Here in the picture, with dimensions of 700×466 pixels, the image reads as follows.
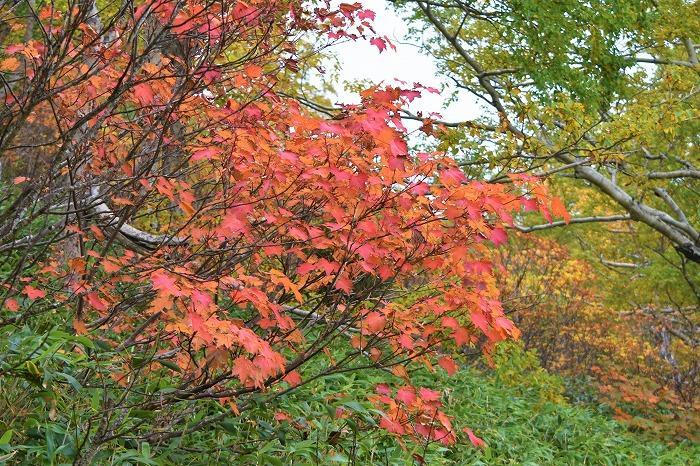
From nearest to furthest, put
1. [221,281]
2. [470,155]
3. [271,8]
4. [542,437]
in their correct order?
[221,281] → [271,8] → [542,437] → [470,155]

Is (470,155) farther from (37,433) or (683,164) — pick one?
(37,433)

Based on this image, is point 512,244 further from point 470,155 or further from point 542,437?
point 542,437

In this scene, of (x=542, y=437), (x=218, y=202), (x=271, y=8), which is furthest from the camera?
(x=542, y=437)

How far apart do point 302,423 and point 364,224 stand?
160 cm

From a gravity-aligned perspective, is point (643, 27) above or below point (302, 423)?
above

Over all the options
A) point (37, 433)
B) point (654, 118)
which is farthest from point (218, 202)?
point (654, 118)

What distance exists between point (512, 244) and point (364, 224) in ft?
32.0

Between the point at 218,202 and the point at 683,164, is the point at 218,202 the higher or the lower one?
the lower one

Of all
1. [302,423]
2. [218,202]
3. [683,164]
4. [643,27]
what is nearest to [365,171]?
[218,202]

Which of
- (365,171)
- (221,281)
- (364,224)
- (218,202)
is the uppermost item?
(365,171)

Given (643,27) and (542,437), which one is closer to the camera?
(542,437)

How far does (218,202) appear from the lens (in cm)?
320

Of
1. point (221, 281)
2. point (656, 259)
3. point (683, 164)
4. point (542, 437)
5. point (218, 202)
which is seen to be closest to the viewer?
point (221, 281)

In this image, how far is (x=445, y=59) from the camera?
426 inches
